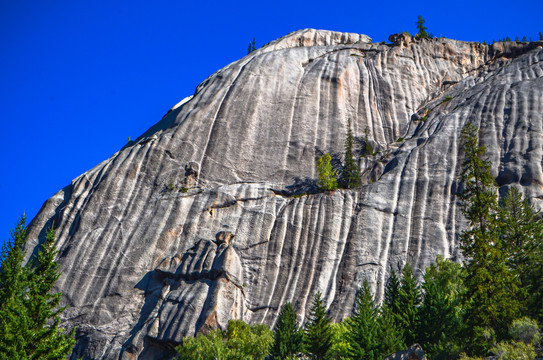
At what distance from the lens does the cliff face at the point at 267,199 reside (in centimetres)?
6712

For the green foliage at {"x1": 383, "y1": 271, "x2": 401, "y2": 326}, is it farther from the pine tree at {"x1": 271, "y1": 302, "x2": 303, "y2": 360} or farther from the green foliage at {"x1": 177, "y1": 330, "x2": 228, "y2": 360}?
the green foliage at {"x1": 177, "y1": 330, "x2": 228, "y2": 360}

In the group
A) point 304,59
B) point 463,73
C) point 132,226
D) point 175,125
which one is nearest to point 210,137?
point 175,125

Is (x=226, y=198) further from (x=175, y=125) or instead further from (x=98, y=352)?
(x=98, y=352)

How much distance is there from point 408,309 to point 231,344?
13.8 meters

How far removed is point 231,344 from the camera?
186 feet

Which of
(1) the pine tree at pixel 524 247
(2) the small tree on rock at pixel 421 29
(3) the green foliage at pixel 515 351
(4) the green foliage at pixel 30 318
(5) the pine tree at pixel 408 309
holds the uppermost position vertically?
(2) the small tree on rock at pixel 421 29

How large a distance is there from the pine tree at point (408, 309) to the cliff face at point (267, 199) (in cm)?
809

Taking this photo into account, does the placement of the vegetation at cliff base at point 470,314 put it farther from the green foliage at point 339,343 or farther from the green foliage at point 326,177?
the green foliage at point 326,177

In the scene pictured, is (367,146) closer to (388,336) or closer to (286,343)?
(286,343)

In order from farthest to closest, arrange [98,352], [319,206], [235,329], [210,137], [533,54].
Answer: [533,54] < [210,137] < [319,206] < [98,352] < [235,329]

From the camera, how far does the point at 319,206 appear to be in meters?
73.8

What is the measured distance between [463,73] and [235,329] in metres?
57.0

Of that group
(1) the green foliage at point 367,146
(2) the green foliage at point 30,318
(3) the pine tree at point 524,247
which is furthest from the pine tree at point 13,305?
(1) the green foliage at point 367,146

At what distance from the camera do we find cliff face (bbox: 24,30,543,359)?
67125 mm
